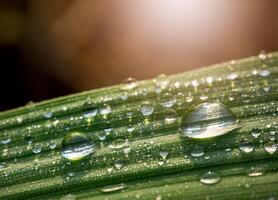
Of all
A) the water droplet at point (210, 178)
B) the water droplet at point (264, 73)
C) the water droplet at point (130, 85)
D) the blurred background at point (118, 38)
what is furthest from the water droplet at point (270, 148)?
the blurred background at point (118, 38)

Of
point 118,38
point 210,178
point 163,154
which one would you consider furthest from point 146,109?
point 118,38

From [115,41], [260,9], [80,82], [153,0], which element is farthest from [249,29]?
[80,82]

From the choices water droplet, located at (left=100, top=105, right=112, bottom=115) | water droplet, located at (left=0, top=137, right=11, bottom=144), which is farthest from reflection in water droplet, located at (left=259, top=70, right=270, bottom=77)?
water droplet, located at (left=0, top=137, right=11, bottom=144)

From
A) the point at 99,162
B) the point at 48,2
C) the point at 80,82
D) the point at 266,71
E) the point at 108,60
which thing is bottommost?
the point at 99,162

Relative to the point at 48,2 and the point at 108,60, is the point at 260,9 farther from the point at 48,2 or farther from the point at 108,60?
the point at 48,2

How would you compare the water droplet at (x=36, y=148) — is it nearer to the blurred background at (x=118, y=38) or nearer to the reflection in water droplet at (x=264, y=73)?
the reflection in water droplet at (x=264, y=73)

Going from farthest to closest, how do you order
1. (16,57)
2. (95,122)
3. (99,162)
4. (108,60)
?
(108,60)
(16,57)
(95,122)
(99,162)

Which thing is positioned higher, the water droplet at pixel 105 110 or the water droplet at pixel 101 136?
the water droplet at pixel 105 110
